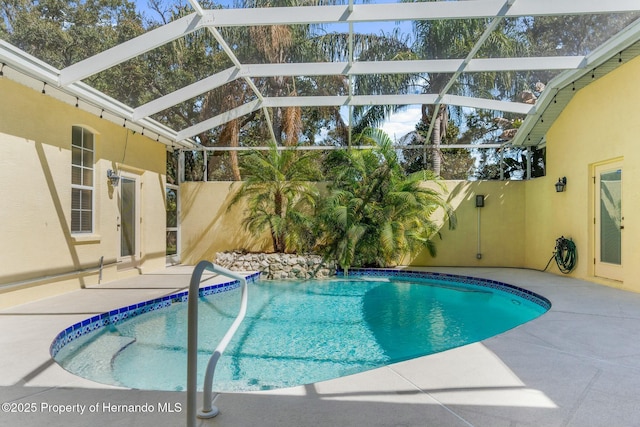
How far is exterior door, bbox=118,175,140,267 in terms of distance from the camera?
8164 millimetres

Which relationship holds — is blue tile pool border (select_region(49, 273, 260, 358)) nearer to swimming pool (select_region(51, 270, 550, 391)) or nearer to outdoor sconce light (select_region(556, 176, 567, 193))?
swimming pool (select_region(51, 270, 550, 391))

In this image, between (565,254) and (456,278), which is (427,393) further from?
(565,254)

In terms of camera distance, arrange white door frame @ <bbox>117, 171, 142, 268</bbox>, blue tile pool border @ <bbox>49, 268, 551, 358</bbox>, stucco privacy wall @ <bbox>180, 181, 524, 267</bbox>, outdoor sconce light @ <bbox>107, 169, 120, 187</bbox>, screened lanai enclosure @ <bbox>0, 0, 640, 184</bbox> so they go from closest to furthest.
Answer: blue tile pool border @ <bbox>49, 268, 551, 358</bbox>, screened lanai enclosure @ <bbox>0, 0, 640, 184</bbox>, outdoor sconce light @ <bbox>107, 169, 120, 187</bbox>, white door frame @ <bbox>117, 171, 142, 268</bbox>, stucco privacy wall @ <bbox>180, 181, 524, 267</bbox>

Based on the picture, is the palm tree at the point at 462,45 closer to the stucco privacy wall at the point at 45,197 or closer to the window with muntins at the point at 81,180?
the stucco privacy wall at the point at 45,197

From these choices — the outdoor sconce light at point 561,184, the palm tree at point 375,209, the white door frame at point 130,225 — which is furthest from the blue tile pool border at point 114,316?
the outdoor sconce light at point 561,184

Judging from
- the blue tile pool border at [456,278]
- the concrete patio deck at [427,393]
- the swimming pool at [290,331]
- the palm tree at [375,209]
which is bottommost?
the swimming pool at [290,331]

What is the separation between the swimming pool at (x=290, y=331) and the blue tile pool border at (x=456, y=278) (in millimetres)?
36

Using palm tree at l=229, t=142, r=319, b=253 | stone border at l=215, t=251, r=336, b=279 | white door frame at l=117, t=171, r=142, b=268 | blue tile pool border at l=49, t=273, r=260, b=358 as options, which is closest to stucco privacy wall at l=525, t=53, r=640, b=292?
stone border at l=215, t=251, r=336, b=279

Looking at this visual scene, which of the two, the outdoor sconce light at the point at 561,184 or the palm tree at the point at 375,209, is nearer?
the outdoor sconce light at the point at 561,184

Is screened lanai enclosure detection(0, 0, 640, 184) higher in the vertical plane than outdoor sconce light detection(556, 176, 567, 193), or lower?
higher

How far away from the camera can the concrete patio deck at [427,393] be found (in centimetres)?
224

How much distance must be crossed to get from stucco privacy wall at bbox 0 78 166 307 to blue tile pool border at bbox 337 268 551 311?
5.13 meters

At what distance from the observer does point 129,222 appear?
8.45 metres

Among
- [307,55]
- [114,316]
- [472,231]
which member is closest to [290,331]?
[114,316]
